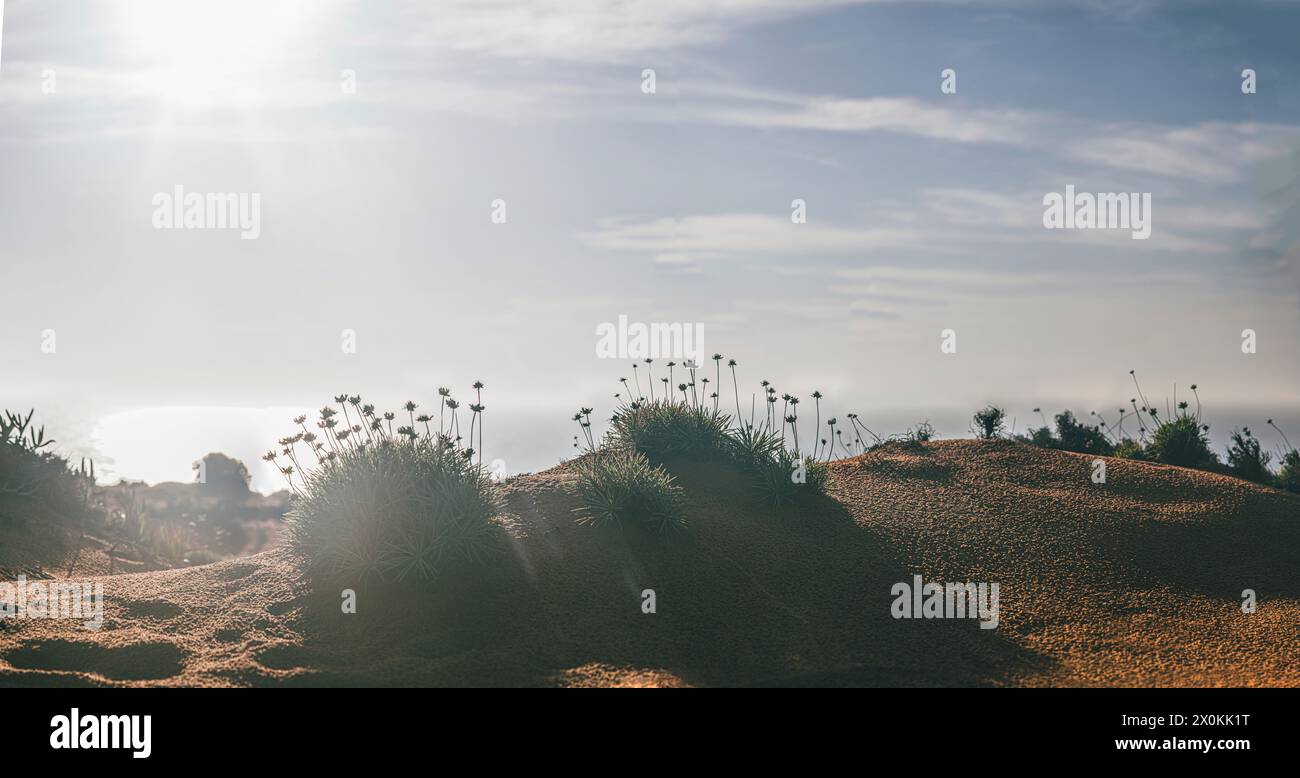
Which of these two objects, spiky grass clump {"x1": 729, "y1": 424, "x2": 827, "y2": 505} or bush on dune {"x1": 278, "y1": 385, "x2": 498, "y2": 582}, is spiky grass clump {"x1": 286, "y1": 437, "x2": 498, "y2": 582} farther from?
spiky grass clump {"x1": 729, "y1": 424, "x2": 827, "y2": 505}

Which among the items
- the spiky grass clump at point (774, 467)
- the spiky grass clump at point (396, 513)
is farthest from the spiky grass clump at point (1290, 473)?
the spiky grass clump at point (396, 513)

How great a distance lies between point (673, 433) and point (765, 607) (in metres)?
4.21

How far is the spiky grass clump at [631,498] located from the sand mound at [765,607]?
25 centimetres

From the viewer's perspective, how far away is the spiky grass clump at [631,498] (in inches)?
399

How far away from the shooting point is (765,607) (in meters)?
8.72

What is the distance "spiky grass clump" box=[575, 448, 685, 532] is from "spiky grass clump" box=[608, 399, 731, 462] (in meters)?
Result: 1.72

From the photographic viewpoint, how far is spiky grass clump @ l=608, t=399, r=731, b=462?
12492 mm

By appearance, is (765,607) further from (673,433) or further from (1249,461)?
(1249,461)

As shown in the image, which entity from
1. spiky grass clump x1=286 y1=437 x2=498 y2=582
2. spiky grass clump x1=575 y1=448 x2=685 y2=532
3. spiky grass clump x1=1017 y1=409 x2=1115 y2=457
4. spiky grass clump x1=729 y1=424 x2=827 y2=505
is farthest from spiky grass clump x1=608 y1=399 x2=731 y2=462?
spiky grass clump x1=1017 y1=409 x2=1115 y2=457

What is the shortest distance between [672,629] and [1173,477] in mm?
8934

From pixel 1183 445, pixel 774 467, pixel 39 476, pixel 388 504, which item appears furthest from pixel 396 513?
pixel 1183 445

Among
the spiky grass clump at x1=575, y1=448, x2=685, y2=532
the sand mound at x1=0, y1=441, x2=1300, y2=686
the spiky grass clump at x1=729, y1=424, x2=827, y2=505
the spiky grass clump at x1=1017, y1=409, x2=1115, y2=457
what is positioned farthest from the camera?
the spiky grass clump at x1=1017, y1=409, x2=1115, y2=457

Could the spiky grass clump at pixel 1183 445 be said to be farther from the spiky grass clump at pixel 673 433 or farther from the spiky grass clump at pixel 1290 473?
the spiky grass clump at pixel 673 433
